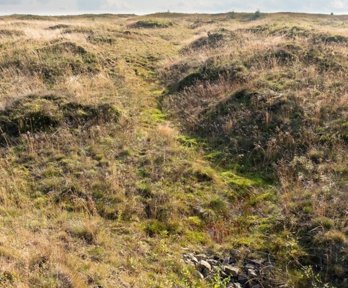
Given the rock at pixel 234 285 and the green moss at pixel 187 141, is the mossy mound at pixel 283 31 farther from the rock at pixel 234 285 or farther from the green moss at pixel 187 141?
the rock at pixel 234 285

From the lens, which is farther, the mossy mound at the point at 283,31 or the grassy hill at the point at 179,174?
the mossy mound at the point at 283,31

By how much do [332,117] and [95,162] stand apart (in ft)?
23.4

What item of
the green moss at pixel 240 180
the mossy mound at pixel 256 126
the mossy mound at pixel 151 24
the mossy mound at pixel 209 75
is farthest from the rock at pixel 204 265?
the mossy mound at pixel 151 24

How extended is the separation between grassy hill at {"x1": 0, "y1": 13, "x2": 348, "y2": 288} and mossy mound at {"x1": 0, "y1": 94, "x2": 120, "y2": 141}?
0.17ft

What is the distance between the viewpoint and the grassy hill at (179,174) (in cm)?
702

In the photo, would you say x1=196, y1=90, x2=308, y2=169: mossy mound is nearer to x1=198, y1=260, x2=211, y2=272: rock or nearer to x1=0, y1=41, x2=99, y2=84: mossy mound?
x1=198, y1=260, x2=211, y2=272: rock

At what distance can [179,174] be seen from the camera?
34.1 feet

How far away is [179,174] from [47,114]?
525cm

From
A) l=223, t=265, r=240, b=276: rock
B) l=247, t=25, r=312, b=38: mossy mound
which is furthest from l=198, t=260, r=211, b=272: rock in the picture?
l=247, t=25, r=312, b=38: mossy mound

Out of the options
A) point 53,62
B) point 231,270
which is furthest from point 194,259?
point 53,62

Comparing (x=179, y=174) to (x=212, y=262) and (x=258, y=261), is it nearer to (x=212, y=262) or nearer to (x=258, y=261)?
(x=212, y=262)

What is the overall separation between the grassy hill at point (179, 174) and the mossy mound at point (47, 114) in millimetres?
52

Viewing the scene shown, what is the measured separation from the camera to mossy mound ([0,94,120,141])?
12641mm

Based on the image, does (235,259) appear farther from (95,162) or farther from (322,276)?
(95,162)
